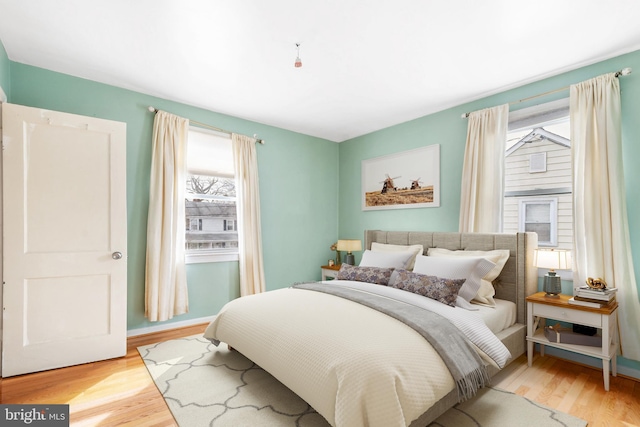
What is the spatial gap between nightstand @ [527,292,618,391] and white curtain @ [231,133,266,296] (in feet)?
9.62

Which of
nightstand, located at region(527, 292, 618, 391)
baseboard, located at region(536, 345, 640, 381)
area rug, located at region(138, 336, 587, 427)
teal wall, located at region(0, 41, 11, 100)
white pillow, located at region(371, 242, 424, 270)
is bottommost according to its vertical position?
baseboard, located at region(536, 345, 640, 381)

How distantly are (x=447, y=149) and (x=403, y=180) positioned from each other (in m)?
0.70

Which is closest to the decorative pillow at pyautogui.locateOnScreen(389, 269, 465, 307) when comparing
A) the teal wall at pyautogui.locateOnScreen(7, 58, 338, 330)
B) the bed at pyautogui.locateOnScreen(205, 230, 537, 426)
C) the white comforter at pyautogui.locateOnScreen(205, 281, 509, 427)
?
the bed at pyautogui.locateOnScreen(205, 230, 537, 426)

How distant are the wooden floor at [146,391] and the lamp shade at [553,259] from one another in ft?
2.83

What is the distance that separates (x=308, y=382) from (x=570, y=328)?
2480mm

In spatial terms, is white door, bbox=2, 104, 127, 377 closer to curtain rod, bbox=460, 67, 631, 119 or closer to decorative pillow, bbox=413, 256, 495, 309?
decorative pillow, bbox=413, 256, 495, 309

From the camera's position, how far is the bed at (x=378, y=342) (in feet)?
5.00

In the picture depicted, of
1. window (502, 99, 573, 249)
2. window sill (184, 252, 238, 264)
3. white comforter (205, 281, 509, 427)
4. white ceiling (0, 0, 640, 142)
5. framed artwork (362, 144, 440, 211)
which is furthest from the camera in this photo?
framed artwork (362, 144, 440, 211)

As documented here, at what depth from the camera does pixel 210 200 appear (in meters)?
3.93

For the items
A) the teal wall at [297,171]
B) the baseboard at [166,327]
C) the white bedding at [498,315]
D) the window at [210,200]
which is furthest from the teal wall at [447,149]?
the baseboard at [166,327]

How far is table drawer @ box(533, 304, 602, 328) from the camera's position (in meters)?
2.32

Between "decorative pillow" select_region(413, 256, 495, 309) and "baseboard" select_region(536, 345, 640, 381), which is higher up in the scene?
"decorative pillow" select_region(413, 256, 495, 309)

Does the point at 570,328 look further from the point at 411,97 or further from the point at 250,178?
the point at 250,178

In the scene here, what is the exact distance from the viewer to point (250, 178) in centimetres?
410
